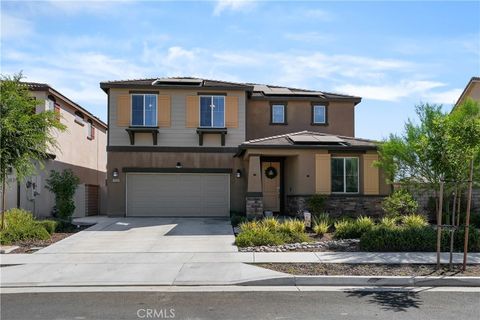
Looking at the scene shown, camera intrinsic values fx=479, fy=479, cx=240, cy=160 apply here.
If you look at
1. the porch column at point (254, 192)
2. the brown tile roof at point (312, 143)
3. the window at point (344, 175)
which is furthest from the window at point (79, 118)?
the window at point (344, 175)

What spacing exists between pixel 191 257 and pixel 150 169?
34.8 feet

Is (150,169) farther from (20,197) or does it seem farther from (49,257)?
(49,257)

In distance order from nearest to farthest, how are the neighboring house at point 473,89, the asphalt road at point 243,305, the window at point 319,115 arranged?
the asphalt road at point 243,305 → the neighboring house at point 473,89 → the window at point 319,115

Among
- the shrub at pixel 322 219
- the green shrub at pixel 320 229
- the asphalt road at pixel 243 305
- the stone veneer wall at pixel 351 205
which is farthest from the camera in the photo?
the stone veneer wall at pixel 351 205

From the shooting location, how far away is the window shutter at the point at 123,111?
70.6 ft

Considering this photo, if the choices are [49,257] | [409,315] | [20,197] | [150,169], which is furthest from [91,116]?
[409,315]

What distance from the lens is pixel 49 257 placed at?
12.1 metres

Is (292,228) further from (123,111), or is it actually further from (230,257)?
(123,111)

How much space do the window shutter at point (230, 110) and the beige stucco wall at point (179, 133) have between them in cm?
17

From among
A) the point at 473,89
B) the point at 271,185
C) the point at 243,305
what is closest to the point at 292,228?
the point at 243,305

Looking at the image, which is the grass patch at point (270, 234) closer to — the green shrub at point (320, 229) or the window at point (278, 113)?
the green shrub at point (320, 229)

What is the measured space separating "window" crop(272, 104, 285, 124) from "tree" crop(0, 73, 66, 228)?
11107mm

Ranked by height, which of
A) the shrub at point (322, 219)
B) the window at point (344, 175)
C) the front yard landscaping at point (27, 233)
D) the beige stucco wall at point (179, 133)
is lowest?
the front yard landscaping at point (27, 233)

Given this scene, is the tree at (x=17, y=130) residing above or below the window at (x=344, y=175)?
above
